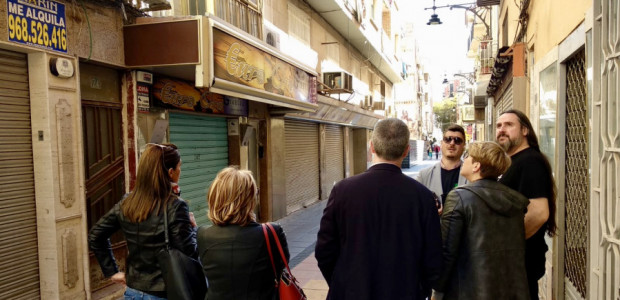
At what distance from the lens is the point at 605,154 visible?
279 centimetres

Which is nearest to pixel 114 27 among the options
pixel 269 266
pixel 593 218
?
pixel 269 266

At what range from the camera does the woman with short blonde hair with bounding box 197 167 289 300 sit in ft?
8.04

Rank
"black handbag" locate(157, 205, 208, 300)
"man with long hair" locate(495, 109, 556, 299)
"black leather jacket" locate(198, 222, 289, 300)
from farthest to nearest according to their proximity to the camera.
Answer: "man with long hair" locate(495, 109, 556, 299) < "black handbag" locate(157, 205, 208, 300) < "black leather jacket" locate(198, 222, 289, 300)

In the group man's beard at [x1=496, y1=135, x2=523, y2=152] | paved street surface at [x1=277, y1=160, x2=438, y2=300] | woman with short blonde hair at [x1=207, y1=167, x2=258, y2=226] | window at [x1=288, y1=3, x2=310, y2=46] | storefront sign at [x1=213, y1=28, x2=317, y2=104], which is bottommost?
paved street surface at [x1=277, y1=160, x2=438, y2=300]

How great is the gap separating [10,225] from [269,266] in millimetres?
3662

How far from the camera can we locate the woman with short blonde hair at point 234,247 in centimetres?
245

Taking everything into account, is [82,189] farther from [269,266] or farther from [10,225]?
[269,266]

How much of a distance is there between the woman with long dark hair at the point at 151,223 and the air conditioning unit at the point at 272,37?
8.10 m

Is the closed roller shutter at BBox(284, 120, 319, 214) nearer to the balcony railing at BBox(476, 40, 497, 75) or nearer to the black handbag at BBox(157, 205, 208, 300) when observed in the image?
the balcony railing at BBox(476, 40, 497, 75)

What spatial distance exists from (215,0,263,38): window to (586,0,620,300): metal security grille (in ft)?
20.5

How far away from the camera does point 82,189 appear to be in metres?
5.29

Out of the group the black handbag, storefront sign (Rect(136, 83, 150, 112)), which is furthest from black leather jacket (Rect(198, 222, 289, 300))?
storefront sign (Rect(136, 83, 150, 112))

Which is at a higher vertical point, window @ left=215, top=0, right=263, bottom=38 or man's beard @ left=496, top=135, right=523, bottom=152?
window @ left=215, top=0, right=263, bottom=38

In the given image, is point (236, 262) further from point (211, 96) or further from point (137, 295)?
point (211, 96)
